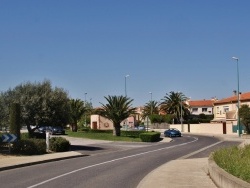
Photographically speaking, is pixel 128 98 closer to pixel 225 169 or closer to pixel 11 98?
pixel 11 98

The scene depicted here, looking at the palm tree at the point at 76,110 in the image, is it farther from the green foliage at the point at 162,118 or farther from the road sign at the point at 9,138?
the road sign at the point at 9,138

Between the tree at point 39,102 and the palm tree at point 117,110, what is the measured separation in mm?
19325

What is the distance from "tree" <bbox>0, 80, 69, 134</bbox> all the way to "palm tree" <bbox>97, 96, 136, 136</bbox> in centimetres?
1933

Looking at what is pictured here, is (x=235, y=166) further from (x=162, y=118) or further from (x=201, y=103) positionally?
(x=201, y=103)

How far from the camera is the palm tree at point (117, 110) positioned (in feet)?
192

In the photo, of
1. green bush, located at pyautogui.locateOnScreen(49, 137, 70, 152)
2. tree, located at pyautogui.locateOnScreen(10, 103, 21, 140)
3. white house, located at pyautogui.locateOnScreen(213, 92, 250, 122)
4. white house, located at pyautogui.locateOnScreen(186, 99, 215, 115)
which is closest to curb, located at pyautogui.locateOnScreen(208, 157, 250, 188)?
green bush, located at pyautogui.locateOnScreen(49, 137, 70, 152)

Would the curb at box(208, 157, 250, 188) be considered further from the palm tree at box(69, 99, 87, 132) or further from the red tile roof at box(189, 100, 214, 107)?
the red tile roof at box(189, 100, 214, 107)

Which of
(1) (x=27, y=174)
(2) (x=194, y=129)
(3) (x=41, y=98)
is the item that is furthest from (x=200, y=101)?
(1) (x=27, y=174)

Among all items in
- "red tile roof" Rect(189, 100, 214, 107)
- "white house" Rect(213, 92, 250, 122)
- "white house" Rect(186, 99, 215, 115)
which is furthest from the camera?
"red tile roof" Rect(189, 100, 214, 107)

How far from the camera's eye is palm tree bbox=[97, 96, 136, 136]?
58.4 metres

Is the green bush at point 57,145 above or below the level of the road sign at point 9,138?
below

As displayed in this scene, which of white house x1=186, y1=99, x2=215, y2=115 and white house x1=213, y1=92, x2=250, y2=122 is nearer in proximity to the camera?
white house x1=213, y1=92, x2=250, y2=122

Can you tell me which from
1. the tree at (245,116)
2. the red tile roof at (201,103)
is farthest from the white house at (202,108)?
the tree at (245,116)

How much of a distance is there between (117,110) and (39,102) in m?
22.1
